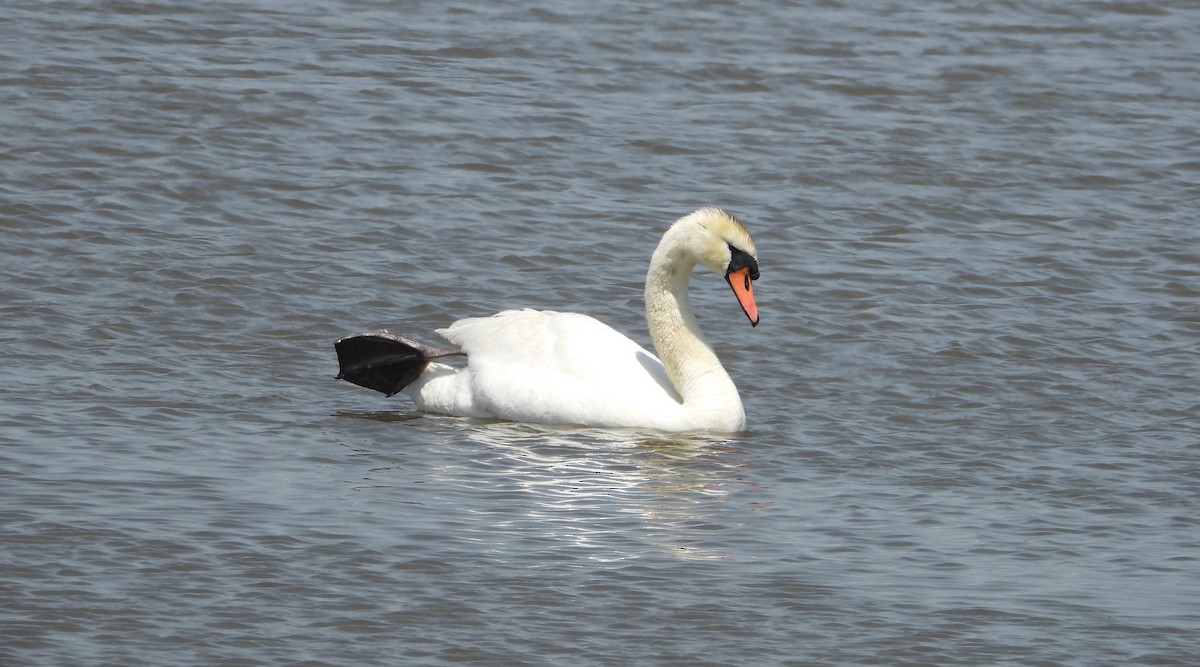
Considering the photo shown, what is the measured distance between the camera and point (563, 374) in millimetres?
9000

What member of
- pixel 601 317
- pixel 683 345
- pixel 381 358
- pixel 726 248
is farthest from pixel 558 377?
pixel 601 317

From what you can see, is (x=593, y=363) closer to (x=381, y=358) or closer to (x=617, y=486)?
(x=381, y=358)

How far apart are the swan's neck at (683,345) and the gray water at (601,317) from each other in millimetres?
216

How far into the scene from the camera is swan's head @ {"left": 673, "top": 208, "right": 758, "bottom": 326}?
361 inches

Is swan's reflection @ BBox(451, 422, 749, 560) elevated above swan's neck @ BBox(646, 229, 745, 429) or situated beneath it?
situated beneath

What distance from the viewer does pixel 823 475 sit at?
8117 millimetres

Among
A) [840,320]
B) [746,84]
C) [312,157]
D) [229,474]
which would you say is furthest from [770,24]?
[229,474]

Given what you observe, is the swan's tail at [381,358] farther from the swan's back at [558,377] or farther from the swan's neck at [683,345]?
the swan's neck at [683,345]

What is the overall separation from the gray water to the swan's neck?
216 mm

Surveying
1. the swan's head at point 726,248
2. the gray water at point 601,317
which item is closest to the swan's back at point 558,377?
the gray water at point 601,317

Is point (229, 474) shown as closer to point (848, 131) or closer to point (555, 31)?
point (848, 131)

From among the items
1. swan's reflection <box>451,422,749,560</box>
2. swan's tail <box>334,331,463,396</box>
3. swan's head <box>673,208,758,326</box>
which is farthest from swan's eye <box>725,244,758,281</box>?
swan's tail <box>334,331,463,396</box>

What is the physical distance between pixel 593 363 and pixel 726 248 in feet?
2.72

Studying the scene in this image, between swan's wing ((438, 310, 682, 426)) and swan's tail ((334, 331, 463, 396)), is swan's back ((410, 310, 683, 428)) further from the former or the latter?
swan's tail ((334, 331, 463, 396))
